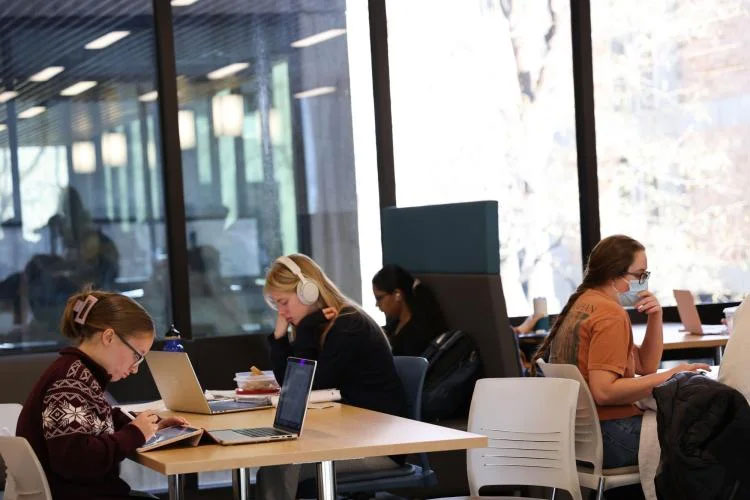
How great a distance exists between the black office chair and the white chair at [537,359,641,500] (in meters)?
0.53

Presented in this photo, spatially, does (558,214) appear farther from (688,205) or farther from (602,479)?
(602,479)

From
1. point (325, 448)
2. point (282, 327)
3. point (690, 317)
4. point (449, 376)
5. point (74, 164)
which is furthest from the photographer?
point (74, 164)

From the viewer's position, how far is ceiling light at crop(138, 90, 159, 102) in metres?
6.18

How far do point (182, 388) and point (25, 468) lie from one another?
856 millimetres

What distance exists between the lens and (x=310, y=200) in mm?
6473

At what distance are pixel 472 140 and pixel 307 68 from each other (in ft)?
3.49

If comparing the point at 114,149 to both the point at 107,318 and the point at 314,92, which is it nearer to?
the point at 314,92

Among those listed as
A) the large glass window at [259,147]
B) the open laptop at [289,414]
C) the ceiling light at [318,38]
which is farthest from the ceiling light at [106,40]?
the open laptop at [289,414]

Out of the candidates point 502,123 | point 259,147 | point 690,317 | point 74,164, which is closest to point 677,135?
Answer: point 502,123

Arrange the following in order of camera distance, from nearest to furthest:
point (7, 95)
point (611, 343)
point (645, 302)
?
point (611, 343)
point (645, 302)
point (7, 95)

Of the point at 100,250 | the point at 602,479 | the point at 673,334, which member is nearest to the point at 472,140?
the point at 673,334

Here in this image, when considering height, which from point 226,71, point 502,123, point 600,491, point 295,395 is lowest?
point 600,491

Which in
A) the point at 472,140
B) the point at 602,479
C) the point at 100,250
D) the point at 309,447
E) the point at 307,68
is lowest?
the point at 602,479

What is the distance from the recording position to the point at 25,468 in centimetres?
296
